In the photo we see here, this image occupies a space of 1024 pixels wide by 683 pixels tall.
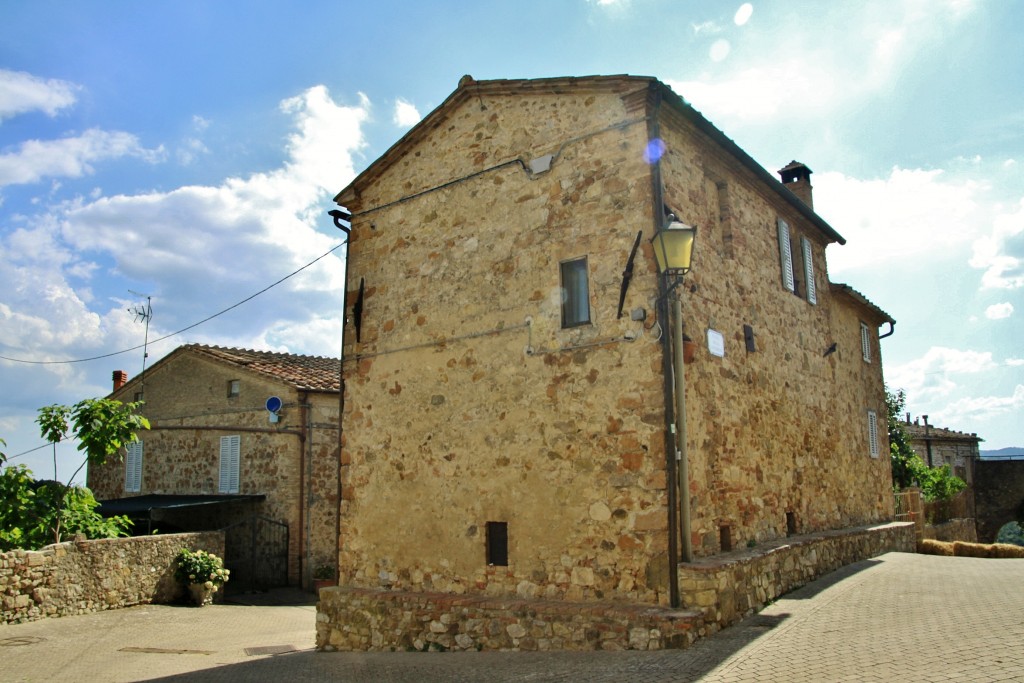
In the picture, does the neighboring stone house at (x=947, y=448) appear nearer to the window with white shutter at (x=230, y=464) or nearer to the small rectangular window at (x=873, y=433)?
the small rectangular window at (x=873, y=433)

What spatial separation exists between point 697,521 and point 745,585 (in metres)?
0.90

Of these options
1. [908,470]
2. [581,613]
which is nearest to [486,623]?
[581,613]

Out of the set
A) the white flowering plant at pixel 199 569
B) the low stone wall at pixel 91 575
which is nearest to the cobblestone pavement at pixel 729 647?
the low stone wall at pixel 91 575

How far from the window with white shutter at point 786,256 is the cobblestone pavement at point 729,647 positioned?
472cm

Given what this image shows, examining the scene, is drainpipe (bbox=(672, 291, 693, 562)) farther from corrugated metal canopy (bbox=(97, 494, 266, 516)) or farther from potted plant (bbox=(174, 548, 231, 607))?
corrugated metal canopy (bbox=(97, 494, 266, 516))

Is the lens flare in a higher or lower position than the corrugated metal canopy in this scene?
higher

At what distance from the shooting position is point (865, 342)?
680 inches

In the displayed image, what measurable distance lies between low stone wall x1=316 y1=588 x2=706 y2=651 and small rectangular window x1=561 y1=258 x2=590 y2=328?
3.41m

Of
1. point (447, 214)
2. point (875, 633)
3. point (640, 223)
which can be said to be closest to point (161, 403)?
point (447, 214)

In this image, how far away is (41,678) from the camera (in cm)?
948

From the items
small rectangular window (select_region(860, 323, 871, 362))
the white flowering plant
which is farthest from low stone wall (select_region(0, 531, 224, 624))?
small rectangular window (select_region(860, 323, 871, 362))

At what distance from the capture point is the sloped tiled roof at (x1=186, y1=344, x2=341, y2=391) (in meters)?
18.6

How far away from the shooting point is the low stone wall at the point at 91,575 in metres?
12.7

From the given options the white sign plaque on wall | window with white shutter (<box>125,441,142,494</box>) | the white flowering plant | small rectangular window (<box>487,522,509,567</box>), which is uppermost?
the white sign plaque on wall
